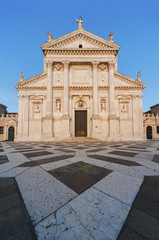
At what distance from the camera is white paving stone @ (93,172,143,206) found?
3.80 feet

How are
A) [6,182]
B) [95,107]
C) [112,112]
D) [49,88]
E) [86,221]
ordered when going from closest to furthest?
[86,221] → [6,182] → [112,112] → [95,107] → [49,88]

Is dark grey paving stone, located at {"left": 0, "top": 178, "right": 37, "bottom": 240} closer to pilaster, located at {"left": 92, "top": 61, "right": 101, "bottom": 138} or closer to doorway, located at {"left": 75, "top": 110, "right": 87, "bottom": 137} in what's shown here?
pilaster, located at {"left": 92, "top": 61, "right": 101, "bottom": 138}

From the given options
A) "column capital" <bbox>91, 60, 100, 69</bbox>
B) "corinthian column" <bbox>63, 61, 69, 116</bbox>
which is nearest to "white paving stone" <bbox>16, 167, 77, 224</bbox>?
"corinthian column" <bbox>63, 61, 69, 116</bbox>

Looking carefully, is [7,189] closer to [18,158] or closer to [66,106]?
[18,158]

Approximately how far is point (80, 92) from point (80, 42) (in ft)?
26.1

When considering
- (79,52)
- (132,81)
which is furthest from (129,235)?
(79,52)

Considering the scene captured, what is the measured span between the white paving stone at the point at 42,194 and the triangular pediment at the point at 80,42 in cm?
1716

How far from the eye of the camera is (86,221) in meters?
0.82

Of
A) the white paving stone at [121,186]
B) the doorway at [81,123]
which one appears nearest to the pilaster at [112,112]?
the doorway at [81,123]

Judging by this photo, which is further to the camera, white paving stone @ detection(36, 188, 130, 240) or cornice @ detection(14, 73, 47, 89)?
cornice @ detection(14, 73, 47, 89)

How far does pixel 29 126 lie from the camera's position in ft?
45.5

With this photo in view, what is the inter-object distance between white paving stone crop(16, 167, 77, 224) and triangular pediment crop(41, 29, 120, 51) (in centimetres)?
1716

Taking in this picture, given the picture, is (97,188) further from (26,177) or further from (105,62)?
(105,62)

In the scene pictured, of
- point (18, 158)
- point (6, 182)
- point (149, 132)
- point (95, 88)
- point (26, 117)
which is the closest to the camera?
point (6, 182)
